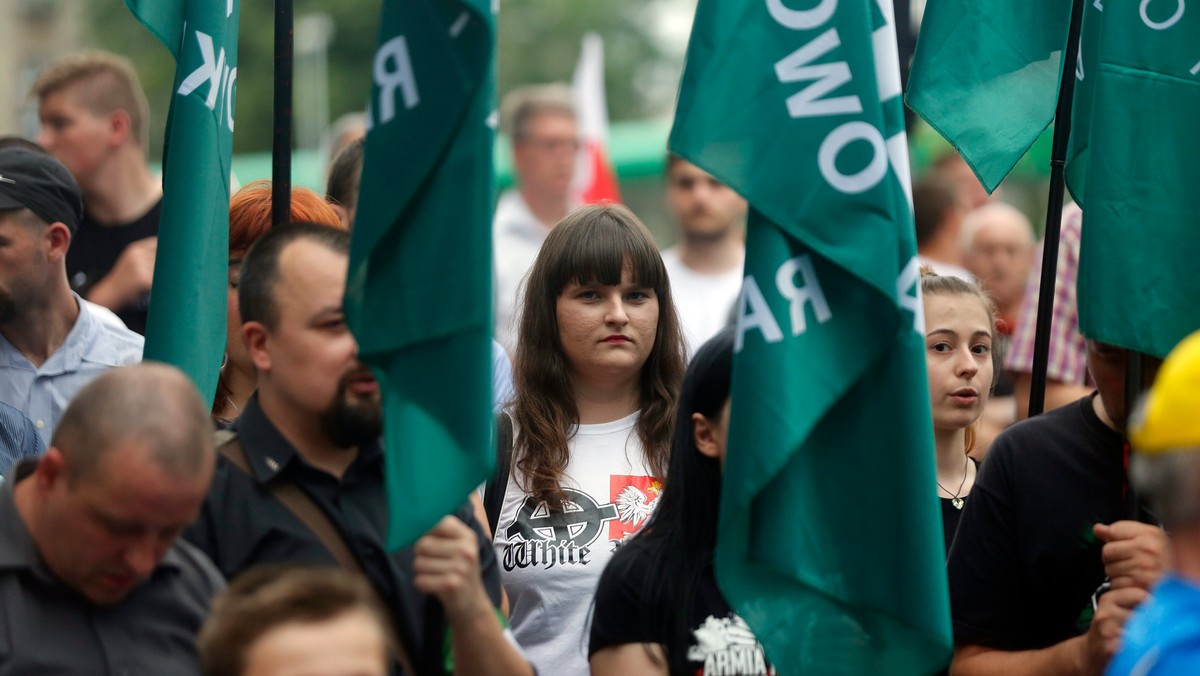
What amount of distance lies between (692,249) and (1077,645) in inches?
199

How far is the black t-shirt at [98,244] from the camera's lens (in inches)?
263

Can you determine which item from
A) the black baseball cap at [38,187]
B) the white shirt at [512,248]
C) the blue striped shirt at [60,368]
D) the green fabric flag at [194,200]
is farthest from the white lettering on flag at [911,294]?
the white shirt at [512,248]

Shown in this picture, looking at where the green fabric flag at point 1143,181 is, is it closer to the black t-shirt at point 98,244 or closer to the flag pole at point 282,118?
the flag pole at point 282,118

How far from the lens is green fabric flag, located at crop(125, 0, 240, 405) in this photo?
448cm

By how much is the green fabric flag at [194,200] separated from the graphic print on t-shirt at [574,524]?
0.91 m

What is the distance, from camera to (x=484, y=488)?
4.77m

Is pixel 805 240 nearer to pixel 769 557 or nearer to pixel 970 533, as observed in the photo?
pixel 769 557

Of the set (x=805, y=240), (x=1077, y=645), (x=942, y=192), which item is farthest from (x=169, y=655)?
(x=942, y=192)

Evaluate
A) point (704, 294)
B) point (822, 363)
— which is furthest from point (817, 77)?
point (704, 294)

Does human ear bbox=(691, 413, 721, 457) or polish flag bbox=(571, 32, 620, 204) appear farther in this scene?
polish flag bbox=(571, 32, 620, 204)

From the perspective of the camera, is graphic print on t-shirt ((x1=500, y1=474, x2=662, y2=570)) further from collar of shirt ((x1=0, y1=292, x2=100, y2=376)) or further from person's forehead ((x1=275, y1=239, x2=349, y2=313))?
collar of shirt ((x1=0, y1=292, x2=100, y2=376))

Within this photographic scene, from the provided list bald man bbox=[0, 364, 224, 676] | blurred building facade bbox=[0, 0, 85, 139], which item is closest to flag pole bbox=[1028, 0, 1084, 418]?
bald man bbox=[0, 364, 224, 676]

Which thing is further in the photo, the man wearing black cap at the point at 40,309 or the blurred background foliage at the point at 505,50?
the blurred background foliage at the point at 505,50

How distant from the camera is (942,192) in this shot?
26.2 ft
